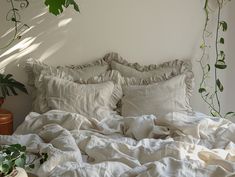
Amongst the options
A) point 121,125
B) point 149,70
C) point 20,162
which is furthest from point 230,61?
point 20,162

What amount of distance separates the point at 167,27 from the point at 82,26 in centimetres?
69

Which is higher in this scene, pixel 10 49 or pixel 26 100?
→ pixel 10 49

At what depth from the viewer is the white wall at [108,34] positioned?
116 inches

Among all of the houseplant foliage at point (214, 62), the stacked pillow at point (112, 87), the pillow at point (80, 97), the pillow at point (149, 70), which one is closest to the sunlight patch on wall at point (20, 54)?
the stacked pillow at point (112, 87)

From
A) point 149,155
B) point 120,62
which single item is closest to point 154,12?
point 120,62

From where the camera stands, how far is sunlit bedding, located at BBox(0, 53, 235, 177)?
5.31 feet

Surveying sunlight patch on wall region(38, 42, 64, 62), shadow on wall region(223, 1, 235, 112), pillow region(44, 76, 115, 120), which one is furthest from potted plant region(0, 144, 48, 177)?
shadow on wall region(223, 1, 235, 112)

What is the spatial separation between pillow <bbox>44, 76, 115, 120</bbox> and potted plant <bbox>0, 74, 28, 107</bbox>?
273 mm

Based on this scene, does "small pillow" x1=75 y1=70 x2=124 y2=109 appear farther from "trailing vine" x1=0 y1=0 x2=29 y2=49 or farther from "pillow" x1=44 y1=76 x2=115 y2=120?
"trailing vine" x1=0 y1=0 x2=29 y2=49

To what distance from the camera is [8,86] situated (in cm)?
288

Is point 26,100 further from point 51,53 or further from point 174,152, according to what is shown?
point 174,152

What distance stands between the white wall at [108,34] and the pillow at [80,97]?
323 mm

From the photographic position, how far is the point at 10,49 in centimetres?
296

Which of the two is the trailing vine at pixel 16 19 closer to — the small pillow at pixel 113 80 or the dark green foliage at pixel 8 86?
the dark green foliage at pixel 8 86
